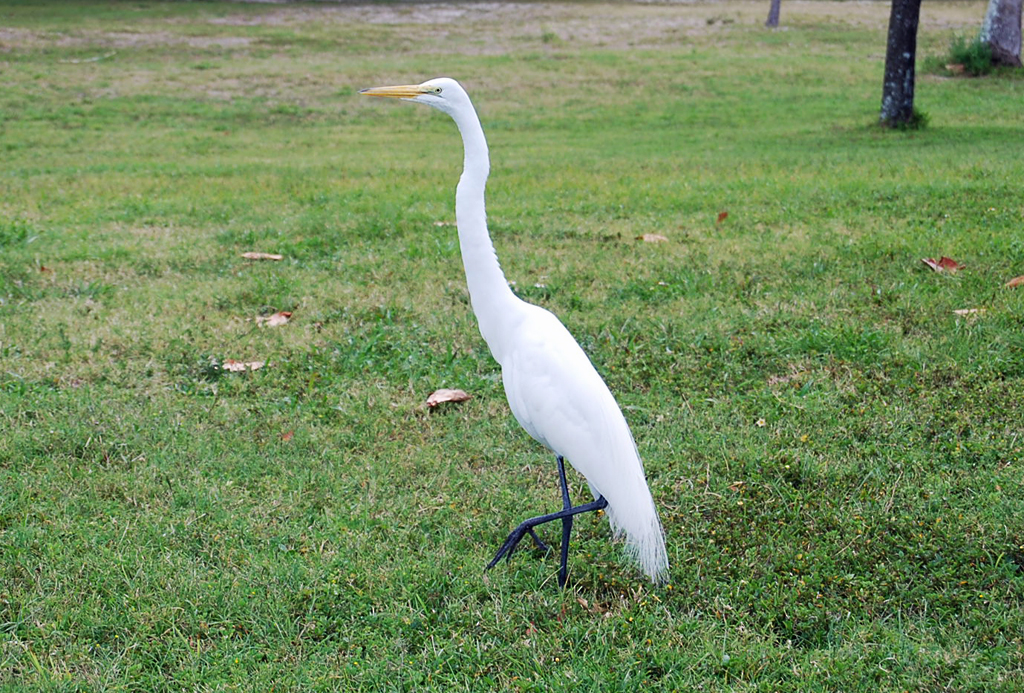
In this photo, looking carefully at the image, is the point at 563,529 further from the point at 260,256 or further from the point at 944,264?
the point at 260,256

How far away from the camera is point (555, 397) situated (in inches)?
120

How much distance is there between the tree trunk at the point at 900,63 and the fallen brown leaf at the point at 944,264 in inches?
237

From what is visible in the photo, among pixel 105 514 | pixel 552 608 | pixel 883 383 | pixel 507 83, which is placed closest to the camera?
pixel 552 608

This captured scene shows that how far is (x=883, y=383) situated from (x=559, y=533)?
1887mm

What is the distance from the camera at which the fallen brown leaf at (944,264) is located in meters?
5.32

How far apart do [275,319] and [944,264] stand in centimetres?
403

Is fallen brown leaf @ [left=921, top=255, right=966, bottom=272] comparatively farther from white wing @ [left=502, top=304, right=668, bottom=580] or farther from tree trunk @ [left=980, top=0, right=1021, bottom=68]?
tree trunk @ [left=980, top=0, right=1021, bottom=68]

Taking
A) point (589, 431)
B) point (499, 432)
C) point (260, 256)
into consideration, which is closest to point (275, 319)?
point (260, 256)

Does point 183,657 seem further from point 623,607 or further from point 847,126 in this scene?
point 847,126

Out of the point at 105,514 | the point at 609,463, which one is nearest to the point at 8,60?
the point at 105,514

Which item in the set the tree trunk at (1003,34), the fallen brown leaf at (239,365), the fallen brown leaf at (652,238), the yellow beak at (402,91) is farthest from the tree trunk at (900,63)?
the yellow beak at (402,91)

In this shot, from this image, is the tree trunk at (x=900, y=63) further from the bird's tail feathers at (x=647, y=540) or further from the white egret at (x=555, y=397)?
the bird's tail feathers at (x=647, y=540)

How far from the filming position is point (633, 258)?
6043 millimetres

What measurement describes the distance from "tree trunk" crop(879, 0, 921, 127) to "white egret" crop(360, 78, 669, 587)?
9024 mm
